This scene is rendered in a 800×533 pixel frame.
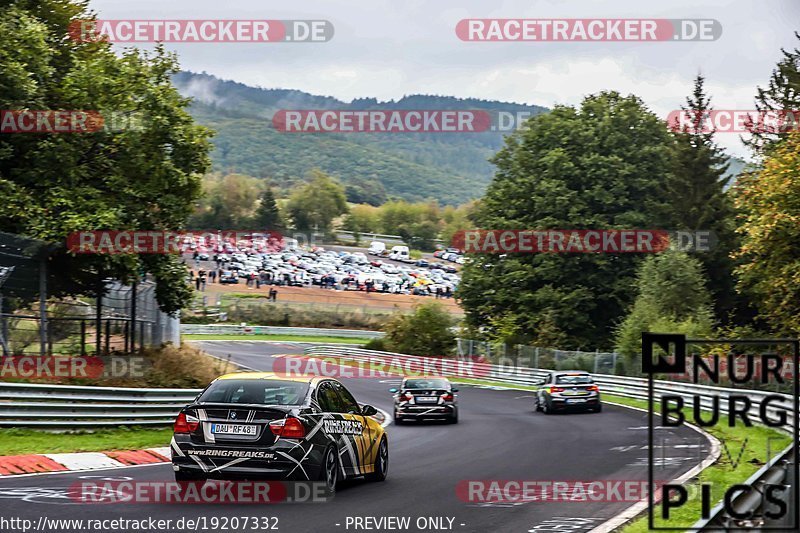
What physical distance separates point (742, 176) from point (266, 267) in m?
71.8

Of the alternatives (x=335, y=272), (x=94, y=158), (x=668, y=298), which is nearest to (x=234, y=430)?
(x=94, y=158)

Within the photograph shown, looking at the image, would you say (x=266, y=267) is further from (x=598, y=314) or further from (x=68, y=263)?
(x=68, y=263)

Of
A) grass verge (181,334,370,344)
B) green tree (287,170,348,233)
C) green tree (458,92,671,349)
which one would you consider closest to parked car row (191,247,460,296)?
grass verge (181,334,370,344)

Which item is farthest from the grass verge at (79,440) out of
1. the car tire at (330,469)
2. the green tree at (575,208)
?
the green tree at (575,208)

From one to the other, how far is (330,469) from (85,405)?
31.1ft

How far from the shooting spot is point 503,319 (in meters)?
59.7

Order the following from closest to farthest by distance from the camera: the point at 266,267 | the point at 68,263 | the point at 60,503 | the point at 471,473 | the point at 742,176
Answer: the point at 60,503
the point at 471,473
the point at 68,263
the point at 742,176
the point at 266,267

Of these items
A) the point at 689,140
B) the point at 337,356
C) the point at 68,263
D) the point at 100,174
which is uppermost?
the point at 689,140

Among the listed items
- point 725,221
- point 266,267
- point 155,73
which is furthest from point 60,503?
point 266,267

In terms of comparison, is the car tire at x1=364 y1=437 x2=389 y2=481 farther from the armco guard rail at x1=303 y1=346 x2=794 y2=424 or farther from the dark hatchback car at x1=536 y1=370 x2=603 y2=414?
the dark hatchback car at x1=536 y1=370 x2=603 y2=414

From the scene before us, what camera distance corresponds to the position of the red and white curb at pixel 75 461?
15000mm

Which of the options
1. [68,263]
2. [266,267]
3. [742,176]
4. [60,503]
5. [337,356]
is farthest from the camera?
[266,267]

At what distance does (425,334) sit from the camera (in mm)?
64250

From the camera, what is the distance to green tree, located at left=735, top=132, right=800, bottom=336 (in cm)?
3953
